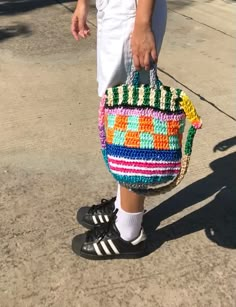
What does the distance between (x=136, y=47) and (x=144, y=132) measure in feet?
1.02

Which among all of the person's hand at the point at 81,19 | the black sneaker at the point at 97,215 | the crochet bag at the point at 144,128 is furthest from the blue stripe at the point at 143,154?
the person's hand at the point at 81,19

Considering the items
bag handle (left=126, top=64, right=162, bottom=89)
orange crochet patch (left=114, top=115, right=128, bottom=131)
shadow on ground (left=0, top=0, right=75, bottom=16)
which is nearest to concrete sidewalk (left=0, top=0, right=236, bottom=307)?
orange crochet patch (left=114, top=115, right=128, bottom=131)

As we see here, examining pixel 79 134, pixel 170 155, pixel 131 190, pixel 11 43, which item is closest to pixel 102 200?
pixel 131 190

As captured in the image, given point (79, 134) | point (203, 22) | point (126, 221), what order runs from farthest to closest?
point (203, 22) → point (79, 134) → point (126, 221)

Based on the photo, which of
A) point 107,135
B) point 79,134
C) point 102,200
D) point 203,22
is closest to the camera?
point 107,135

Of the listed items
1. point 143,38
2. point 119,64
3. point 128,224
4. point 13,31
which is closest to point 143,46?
point 143,38

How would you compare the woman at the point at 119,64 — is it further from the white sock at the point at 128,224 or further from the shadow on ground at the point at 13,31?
the shadow on ground at the point at 13,31

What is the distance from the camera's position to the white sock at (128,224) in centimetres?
236

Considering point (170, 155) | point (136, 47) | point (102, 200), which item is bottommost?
point (102, 200)

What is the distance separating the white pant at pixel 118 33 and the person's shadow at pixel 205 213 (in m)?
0.82

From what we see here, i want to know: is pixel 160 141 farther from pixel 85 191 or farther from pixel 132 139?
pixel 85 191

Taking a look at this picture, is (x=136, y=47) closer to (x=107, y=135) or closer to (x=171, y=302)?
(x=107, y=135)

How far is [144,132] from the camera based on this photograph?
2.02 meters

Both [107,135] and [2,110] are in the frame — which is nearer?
[107,135]
